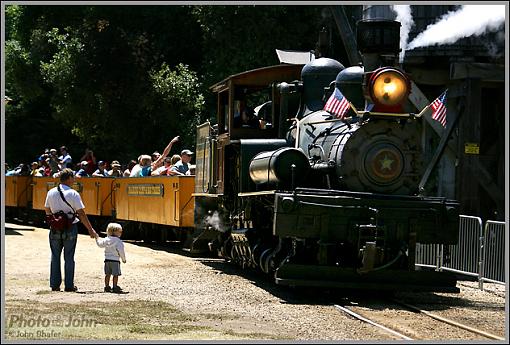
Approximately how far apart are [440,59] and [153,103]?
37.5 ft

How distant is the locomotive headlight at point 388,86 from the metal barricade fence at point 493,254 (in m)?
3.09

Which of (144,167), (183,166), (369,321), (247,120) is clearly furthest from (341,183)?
(144,167)

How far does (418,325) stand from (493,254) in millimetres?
4732

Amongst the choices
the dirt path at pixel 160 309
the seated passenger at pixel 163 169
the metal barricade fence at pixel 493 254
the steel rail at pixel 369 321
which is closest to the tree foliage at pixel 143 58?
the seated passenger at pixel 163 169

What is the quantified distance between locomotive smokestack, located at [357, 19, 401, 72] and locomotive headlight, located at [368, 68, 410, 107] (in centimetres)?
65

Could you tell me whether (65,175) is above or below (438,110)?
below

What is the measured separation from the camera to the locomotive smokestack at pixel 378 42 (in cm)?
1291

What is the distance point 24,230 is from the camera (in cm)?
2625

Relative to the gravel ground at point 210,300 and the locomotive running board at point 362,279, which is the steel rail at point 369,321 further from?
the locomotive running board at point 362,279

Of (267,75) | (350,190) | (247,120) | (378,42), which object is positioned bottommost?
(350,190)

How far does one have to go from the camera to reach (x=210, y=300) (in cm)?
1218

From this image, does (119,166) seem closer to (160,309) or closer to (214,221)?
(214,221)

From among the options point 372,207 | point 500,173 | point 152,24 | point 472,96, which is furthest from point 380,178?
point 152,24

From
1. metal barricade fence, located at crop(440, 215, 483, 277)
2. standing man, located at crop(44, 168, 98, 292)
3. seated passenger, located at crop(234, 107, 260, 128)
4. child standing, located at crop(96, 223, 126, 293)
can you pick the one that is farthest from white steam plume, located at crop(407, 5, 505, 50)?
standing man, located at crop(44, 168, 98, 292)
